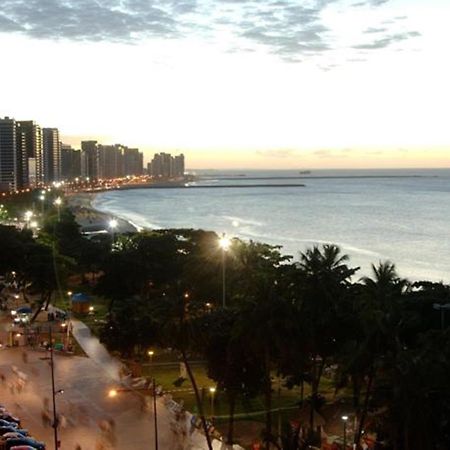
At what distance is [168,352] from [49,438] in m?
13.3

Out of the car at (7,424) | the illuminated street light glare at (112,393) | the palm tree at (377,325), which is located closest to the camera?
the palm tree at (377,325)

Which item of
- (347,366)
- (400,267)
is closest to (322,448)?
(347,366)

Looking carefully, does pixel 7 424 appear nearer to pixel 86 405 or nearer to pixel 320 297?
pixel 86 405

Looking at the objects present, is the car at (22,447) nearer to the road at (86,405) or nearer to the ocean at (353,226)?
the road at (86,405)

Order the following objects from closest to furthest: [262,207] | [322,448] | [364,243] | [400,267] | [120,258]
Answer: [322,448] → [120,258] → [400,267] → [364,243] → [262,207]

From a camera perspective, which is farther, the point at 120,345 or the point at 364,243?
the point at 364,243

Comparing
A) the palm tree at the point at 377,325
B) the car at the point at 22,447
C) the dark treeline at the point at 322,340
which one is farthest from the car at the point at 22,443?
the palm tree at the point at 377,325

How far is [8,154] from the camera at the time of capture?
596 feet

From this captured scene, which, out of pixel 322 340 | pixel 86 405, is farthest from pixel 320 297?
pixel 86 405

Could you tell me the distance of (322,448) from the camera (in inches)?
905

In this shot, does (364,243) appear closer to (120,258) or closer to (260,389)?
(120,258)

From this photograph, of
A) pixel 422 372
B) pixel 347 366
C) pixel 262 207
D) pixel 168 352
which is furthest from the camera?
pixel 262 207

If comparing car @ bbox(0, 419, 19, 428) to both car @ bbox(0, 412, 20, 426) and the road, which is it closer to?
car @ bbox(0, 412, 20, 426)

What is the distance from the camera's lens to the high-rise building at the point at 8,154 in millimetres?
180750
